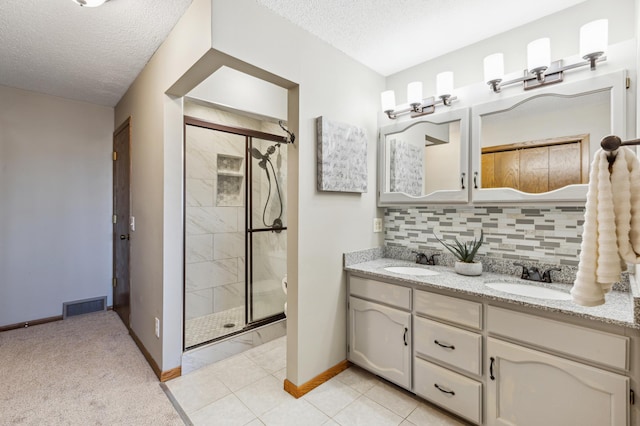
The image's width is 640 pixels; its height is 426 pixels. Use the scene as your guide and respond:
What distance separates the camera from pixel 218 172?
3.13 m

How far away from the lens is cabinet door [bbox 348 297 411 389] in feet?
6.19

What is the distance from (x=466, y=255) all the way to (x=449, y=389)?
2.63 ft

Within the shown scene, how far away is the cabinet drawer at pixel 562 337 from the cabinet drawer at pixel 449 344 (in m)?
0.14

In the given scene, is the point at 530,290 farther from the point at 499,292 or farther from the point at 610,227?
the point at 610,227

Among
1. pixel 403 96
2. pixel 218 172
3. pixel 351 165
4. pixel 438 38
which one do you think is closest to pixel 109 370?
pixel 218 172

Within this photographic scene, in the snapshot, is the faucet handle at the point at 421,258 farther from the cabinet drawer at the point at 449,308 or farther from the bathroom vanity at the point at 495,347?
the cabinet drawer at the point at 449,308

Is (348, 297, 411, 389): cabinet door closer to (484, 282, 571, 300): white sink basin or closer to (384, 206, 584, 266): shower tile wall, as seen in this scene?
(484, 282, 571, 300): white sink basin

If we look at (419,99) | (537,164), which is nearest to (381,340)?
(537,164)

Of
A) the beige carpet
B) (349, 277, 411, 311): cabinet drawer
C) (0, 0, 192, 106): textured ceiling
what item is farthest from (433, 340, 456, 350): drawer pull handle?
(0, 0, 192, 106): textured ceiling

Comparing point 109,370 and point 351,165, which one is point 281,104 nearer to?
point 351,165

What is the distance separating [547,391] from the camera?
1.37 metres

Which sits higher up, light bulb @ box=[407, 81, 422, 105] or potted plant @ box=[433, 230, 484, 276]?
light bulb @ box=[407, 81, 422, 105]

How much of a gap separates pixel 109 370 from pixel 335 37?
2889mm

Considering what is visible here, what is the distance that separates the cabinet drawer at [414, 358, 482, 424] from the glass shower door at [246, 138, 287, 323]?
165cm
